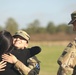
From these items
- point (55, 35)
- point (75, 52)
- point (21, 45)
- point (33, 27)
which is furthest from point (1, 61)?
point (33, 27)

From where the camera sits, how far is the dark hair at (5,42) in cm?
438

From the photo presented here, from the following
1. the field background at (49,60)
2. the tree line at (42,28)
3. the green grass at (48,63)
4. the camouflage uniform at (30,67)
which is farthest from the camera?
the tree line at (42,28)

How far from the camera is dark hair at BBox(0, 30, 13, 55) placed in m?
4.38

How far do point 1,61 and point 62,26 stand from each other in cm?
10658

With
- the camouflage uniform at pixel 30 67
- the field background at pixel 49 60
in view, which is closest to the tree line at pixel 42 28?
the field background at pixel 49 60

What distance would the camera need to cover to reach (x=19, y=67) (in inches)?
181

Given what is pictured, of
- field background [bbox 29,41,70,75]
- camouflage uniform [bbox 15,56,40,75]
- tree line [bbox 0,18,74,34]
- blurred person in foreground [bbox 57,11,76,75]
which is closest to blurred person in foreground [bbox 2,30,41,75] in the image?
camouflage uniform [bbox 15,56,40,75]

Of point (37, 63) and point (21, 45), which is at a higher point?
point (21, 45)

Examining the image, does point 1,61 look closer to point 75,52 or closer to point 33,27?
point 75,52

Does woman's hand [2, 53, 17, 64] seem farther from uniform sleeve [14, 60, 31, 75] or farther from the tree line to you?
the tree line

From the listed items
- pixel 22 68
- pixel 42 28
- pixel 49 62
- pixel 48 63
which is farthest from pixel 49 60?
pixel 42 28

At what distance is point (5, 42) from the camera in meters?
4.38

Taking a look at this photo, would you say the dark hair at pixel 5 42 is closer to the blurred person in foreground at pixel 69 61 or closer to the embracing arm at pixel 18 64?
the embracing arm at pixel 18 64

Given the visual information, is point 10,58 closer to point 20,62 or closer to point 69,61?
point 20,62
